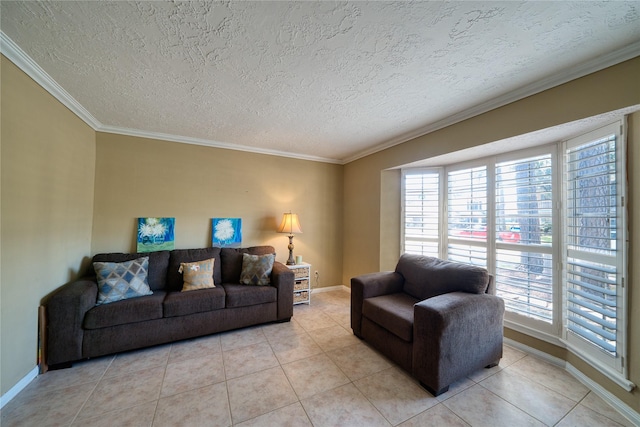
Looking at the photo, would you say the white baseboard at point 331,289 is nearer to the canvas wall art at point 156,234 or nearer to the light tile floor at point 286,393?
the light tile floor at point 286,393

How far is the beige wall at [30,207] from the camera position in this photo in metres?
1.62

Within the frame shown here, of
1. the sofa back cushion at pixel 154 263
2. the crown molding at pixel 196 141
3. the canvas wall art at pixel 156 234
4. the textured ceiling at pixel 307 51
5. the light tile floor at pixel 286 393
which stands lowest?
the light tile floor at pixel 286 393

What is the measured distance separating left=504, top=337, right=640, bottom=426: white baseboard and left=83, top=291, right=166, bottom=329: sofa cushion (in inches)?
145

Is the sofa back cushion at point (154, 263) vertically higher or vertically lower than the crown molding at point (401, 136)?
lower

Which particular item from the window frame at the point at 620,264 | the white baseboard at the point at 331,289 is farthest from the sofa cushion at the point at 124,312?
the window frame at the point at 620,264

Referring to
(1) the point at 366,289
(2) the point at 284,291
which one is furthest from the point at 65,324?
(1) the point at 366,289

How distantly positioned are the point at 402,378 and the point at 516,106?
256 centimetres

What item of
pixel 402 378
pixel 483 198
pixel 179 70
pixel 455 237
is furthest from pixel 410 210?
pixel 179 70

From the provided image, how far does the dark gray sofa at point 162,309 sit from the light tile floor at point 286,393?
172 mm

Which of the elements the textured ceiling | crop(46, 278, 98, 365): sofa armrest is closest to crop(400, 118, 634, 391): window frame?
the textured ceiling

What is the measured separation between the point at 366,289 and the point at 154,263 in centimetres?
255

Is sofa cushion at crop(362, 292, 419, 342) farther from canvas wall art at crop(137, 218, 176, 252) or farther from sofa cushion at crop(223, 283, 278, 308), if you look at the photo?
canvas wall art at crop(137, 218, 176, 252)

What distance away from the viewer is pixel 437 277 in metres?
2.36

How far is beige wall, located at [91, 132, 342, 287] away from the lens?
2.94 m
